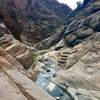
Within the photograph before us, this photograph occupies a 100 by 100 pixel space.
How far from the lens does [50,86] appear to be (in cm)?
2127

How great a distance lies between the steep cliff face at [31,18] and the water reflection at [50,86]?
11.7 meters

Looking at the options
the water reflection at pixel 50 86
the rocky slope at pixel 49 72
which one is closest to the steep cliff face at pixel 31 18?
the rocky slope at pixel 49 72

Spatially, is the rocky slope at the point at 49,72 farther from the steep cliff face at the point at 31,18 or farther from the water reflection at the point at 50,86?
the steep cliff face at the point at 31,18

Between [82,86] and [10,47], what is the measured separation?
7625 mm

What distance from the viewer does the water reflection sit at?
1900 cm

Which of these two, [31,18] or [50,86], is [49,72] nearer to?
[50,86]

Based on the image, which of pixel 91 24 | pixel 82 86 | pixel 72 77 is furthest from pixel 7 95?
pixel 91 24

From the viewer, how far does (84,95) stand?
18.8 m

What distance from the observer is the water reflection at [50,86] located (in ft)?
62.3

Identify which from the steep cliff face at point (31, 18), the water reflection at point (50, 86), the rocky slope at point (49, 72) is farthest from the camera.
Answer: the steep cliff face at point (31, 18)

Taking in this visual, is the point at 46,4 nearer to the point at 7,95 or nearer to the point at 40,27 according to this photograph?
the point at 40,27

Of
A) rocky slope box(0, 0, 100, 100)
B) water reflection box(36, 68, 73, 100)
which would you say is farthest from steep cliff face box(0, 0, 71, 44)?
water reflection box(36, 68, 73, 100)

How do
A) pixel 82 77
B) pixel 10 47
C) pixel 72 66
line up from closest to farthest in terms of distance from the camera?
pixel 10 47 → pixel 82 77 → pixel 72 66

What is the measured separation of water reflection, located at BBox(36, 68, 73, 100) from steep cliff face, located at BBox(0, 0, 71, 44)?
11662 millimetres
